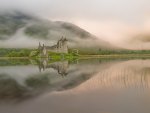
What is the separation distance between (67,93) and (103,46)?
172019mm

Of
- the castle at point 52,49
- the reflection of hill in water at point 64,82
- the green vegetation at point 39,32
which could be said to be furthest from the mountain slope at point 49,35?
the reflection of hill in water at point 64,82

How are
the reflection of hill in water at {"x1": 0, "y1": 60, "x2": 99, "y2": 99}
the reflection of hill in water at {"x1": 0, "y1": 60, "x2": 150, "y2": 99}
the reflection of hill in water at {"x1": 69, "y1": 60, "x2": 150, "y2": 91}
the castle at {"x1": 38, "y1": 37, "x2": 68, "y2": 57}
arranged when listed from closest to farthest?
the reflection of hill in water at {"x1": 0, "y1": 60, "x2": 99, "y2": 99} < the reflection of hill in water at {"x1": 0, "y1": 60, "x2": 150, "y2": 99} < the reflection of hill in water at {"x1": 69, "y1": 60, "x2": 150, "y2": 91} < the castle at {"x1": 38, "y1": 37, "x2": 68, "y2": 57}

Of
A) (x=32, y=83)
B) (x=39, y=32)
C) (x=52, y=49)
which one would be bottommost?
(x=32, y=83)

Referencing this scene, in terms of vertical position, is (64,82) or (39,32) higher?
(39,32)

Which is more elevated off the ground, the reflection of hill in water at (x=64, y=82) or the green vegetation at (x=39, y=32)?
the green vegetation at (x=39, y=32)

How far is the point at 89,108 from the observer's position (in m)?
10.9

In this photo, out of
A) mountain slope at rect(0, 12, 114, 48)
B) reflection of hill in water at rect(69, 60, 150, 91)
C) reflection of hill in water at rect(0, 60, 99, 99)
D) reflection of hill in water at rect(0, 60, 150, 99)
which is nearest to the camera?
reflection of hill in water at rect(0, 60, 99, 99)

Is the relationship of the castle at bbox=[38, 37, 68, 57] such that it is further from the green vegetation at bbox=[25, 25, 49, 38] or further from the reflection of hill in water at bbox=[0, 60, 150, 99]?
the reflection of hill in water at bbox=[0, 60, 150, 99]

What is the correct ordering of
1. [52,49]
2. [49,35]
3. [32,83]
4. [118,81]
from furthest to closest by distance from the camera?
[49,35], [52,49], [118,81], [32,83]

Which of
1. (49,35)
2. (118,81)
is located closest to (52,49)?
(49,35)

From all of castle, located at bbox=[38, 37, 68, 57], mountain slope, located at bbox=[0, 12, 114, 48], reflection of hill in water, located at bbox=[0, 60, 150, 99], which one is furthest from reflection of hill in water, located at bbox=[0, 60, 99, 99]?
mountain slope, located at bbox=[0, 12, 114, 48]

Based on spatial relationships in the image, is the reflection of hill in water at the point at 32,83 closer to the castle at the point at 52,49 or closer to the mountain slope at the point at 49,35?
the castle at the point at 52,49

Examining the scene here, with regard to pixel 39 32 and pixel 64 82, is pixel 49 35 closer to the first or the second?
pixel 39 32

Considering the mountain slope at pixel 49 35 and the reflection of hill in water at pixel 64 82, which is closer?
the reflection of hill in water at pixel 64 82
